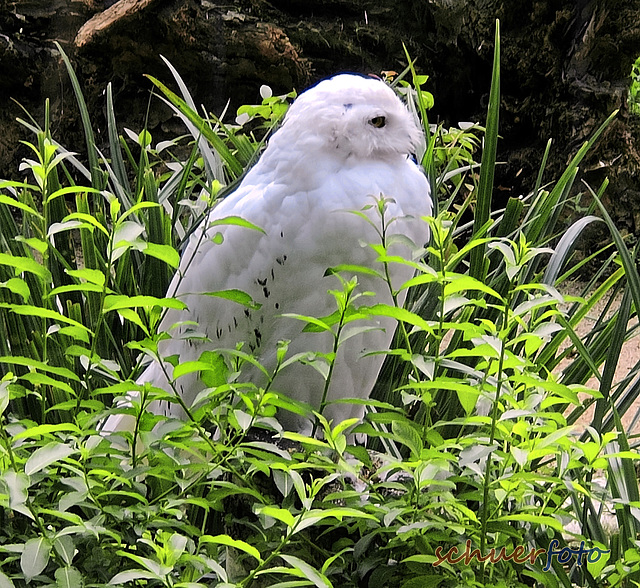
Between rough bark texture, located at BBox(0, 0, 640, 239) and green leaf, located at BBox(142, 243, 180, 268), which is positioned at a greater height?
green leaf, located at BBox(142, 243, 180, 268)

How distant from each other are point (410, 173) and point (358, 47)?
2310mm

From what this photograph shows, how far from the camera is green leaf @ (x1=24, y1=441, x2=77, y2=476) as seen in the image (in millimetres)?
589

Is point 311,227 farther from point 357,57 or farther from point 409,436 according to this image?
point 357,57

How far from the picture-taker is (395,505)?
71 centimetres

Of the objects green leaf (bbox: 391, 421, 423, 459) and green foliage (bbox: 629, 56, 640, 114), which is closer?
green leaf (bbox: 391, 421, 423, 459)

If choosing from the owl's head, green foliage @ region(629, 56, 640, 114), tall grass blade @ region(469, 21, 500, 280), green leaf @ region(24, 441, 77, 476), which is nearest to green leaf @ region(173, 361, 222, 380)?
green leaf @ region(24, 441, 77, 476)

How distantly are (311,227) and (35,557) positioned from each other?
58 cm

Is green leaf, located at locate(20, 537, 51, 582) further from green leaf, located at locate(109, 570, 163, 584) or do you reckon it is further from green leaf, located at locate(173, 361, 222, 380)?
green leaf, located at locate(173, 361, 222, 380)

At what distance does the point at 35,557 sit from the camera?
59 centimetres

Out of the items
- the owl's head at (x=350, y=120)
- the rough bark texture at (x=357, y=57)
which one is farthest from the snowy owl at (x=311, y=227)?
the rough bark texture at (x=357, y=57)

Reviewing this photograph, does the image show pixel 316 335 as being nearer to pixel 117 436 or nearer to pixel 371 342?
pixel 371 342

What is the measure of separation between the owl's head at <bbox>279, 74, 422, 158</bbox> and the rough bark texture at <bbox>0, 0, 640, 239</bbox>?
216cm

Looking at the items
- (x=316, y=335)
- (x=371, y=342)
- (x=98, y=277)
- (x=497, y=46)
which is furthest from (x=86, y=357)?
(x=497, y=46)

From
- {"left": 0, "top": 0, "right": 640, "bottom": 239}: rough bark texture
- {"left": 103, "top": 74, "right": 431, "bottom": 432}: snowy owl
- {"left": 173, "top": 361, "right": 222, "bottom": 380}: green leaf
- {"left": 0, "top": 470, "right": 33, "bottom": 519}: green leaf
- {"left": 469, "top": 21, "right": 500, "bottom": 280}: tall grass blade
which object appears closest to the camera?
{"left": 0, "top": 470, "right": 33, "bottom": 519}: green leaf
